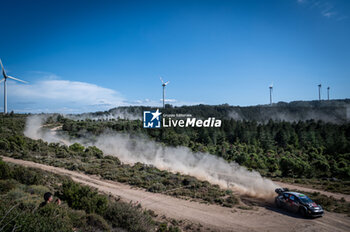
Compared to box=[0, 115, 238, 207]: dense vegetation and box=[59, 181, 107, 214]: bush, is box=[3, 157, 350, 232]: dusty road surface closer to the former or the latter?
box=[0, 115, 238, 207]: dense vegetation

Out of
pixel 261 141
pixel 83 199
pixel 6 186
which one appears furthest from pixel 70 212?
pixel 261 141

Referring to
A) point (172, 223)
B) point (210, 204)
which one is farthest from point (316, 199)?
point (172, 223)

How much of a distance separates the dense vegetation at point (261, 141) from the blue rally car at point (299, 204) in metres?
26.9

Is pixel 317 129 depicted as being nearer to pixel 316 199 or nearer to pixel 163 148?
pixel 163 148

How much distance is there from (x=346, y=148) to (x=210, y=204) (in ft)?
184

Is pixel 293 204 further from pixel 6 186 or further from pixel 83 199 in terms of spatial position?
pixel 6 186

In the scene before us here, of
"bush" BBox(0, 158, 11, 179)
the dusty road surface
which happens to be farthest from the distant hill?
"bush" BBox(0, 158, 11, 179)

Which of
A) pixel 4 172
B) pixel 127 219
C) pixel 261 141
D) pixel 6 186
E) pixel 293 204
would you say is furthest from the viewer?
pixel 261 141

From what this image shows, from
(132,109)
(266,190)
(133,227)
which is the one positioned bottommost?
(266,190)

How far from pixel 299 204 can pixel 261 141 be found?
5881cm

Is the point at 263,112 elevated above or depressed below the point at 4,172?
above

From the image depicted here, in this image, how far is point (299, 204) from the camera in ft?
61.6

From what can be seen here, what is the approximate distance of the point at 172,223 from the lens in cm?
1655

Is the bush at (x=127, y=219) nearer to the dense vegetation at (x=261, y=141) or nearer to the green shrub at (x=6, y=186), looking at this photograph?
the green shrub at (x=6, y=186)
